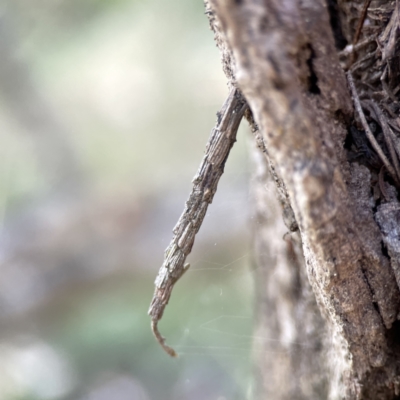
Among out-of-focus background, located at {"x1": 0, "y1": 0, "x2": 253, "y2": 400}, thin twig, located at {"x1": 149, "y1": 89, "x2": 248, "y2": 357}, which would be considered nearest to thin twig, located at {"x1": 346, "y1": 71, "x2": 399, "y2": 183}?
thin twig, located at {"x1": 149, "y1": 89, "x2": 248, "y2": 357}

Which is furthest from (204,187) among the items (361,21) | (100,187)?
(100,187)

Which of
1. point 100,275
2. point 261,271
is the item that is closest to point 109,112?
point 100,275

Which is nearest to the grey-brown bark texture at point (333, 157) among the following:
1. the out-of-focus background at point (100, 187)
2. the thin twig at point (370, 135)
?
the thin twig at point (370, 135)

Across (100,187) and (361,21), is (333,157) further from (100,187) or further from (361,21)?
(100,187)

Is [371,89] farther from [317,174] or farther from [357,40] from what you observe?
[317,174]

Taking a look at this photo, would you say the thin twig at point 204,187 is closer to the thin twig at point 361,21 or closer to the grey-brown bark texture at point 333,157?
the grey-brown bark texture at point 333,157

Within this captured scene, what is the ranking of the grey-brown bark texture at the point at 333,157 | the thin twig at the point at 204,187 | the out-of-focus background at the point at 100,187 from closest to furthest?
the grey-brown bark texture at the point at 333,157 < the thin twig at the point at 204,187 < the out-of-focus background at the point at 100,187

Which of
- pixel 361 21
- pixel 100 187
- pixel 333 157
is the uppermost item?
pixel 100 187
